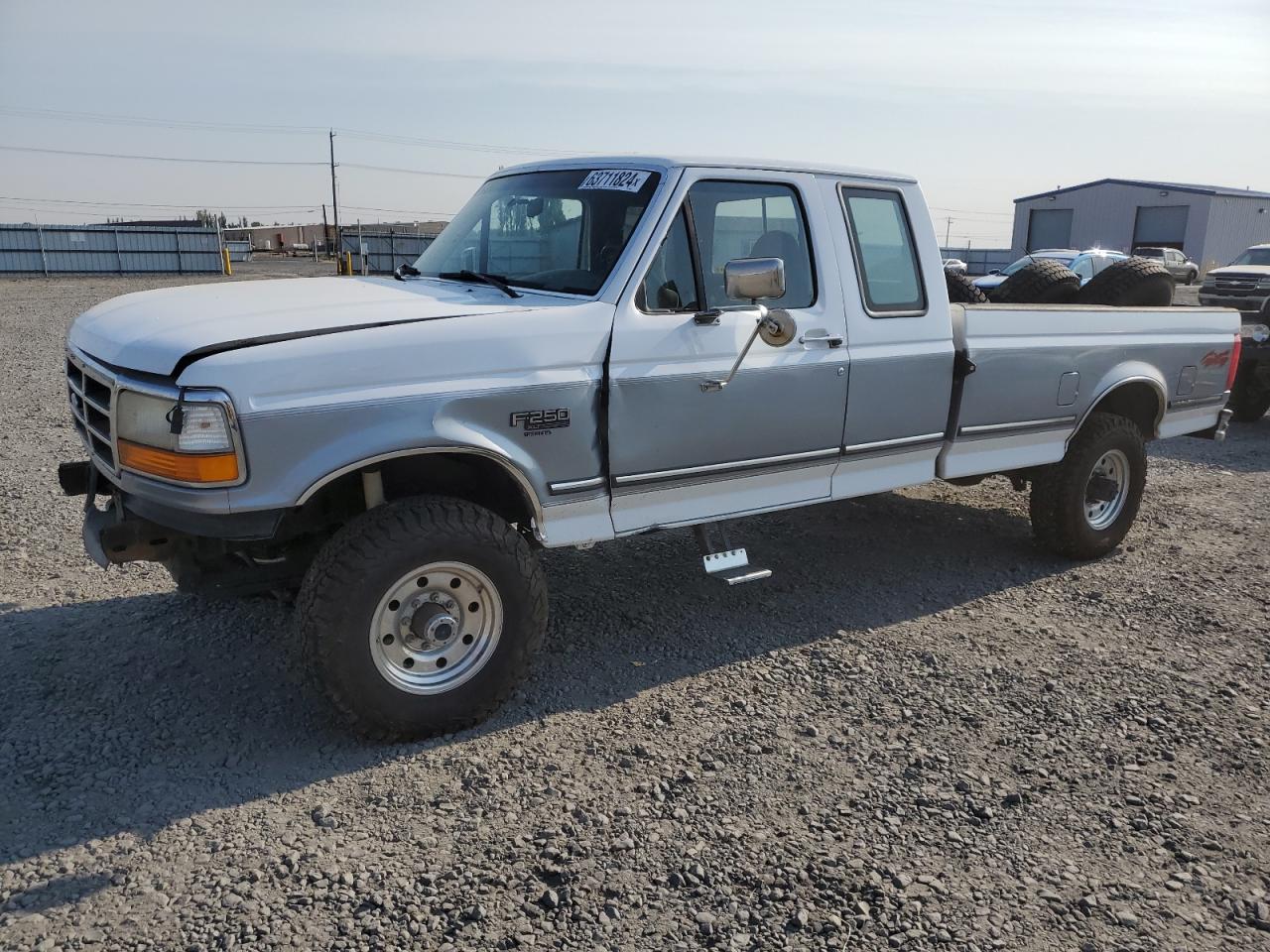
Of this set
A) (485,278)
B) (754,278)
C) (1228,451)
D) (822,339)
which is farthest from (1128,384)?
(1228,451)

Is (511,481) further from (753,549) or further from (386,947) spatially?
(753,549)

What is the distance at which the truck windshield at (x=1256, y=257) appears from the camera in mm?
24266

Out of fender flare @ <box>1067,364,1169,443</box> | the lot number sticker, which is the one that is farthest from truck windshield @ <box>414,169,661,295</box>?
fender flare @ <box>1067,364,1169,443</box>

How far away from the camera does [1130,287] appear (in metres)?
6.87

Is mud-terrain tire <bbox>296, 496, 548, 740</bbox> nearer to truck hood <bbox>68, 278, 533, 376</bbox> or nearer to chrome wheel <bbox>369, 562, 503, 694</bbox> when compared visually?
chrome wheel <bbox>369, 562, 503, 694</bbox>

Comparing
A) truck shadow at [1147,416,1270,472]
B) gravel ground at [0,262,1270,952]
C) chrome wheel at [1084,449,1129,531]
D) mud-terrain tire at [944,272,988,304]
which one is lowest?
truck shadow at [1147,416,1270,472]

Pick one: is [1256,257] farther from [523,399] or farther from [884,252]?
[523,399]

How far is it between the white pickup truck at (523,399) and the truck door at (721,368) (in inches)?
0.4

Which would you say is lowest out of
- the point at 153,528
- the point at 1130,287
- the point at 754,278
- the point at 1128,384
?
the point at 153,528

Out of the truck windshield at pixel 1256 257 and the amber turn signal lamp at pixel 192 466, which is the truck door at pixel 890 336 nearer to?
the amber turn signal lamp at pixel 192 466

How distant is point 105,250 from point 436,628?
115 ft

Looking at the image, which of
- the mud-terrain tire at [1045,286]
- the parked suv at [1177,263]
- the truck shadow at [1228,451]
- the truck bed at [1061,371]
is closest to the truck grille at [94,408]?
the truck bed at [1061,371]

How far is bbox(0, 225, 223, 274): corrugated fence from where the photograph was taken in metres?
32.4

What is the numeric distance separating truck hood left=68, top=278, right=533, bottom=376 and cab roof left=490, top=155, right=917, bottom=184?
2.50ft
